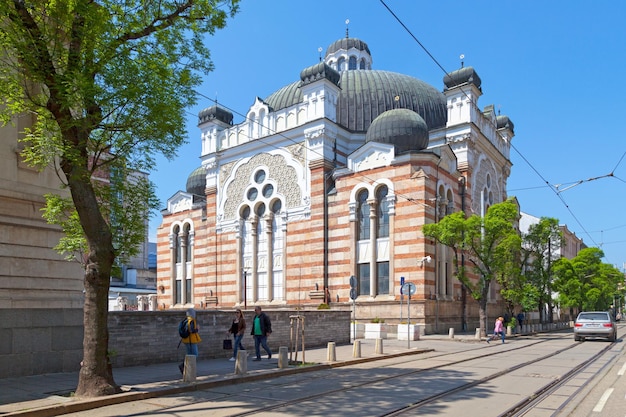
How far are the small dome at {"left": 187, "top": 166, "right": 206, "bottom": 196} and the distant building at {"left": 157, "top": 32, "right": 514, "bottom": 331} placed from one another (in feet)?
0.34

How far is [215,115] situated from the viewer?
4222 cm

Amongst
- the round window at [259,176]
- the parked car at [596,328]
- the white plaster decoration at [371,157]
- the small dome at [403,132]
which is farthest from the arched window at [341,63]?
the parked car at [596,328]

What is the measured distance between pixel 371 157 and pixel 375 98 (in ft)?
30.2

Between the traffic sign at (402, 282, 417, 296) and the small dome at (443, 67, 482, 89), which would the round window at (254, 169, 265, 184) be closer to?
the small dome at (443, 67, 482, 89)

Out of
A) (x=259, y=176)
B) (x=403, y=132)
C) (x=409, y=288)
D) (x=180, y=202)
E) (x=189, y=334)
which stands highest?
(x=403, y=132)

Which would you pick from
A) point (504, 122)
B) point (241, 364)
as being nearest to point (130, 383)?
point (241, 364)

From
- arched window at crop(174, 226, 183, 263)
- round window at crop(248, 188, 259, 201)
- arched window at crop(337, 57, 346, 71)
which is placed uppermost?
arched window at crop(337, 57, 346, 71)

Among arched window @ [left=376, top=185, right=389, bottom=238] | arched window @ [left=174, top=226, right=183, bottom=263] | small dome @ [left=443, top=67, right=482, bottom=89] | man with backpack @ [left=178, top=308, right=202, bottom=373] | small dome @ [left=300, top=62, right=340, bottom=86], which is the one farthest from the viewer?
arched window @ [left=174, top=226, right=183, bottom=263]

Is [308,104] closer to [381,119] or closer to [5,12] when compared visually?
[381,119]

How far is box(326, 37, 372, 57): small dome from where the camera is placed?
49.5 meters

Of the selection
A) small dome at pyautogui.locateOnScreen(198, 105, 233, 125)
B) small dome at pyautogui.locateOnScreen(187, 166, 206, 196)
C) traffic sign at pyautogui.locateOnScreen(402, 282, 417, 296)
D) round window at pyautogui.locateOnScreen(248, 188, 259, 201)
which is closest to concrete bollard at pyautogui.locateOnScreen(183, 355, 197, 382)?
traffic sign at pyautogui.locateOnScreen(402, 282, 417, 296)

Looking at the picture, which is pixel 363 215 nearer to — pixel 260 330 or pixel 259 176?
pixel 259 176

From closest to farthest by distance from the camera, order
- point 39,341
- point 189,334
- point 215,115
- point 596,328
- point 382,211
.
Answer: point 189,334, point 39,341, point 596,328, point 382,211, point 215,115

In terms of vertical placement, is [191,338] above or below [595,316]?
above
